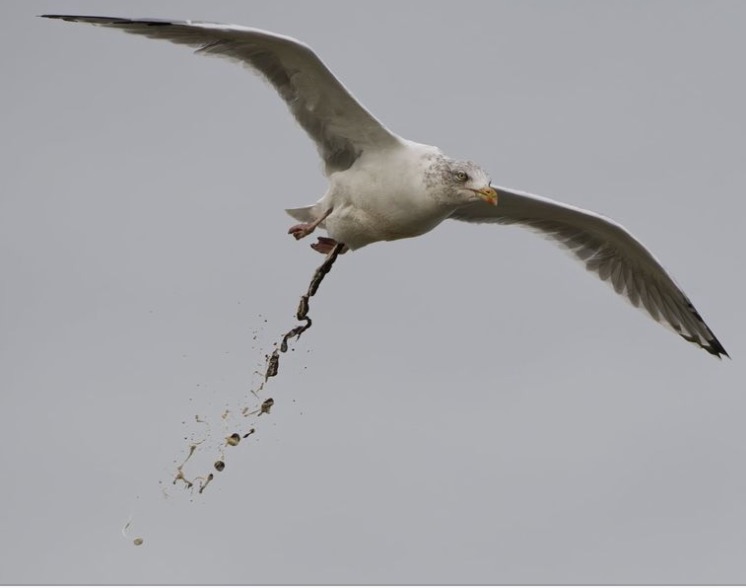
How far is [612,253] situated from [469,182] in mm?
3353

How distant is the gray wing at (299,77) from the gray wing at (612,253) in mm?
1907

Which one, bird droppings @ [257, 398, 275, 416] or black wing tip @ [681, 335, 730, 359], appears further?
black wing tip @ [681, 335, 730, 359]

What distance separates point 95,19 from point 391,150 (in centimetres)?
243

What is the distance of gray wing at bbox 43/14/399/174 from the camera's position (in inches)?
413

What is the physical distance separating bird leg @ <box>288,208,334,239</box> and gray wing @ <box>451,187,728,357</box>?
6.14 feet

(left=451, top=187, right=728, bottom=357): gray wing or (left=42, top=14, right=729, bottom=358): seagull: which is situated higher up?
(left=451, top=187, right=728, bottom=357): gray wing

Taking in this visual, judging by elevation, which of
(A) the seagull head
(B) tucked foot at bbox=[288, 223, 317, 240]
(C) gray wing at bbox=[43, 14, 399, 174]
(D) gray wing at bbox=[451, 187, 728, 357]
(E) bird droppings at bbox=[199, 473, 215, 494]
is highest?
(D) gray wing at bbox=[451, 187, 728, 357]

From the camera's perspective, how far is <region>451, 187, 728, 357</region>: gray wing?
42.8 ft

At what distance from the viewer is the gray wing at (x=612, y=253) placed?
1305 cm

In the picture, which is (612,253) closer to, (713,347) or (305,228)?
(713,347)

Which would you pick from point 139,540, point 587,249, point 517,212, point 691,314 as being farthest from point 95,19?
point 691,314

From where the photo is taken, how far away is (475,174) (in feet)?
35.4

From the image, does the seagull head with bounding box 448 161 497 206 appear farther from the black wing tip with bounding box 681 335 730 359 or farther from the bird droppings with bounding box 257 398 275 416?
the black wing tip with bounding box 681 335 730 359

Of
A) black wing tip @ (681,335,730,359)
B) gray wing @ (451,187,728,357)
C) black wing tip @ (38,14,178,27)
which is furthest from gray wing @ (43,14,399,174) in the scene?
black wing tip @ (681,335,730,359)
